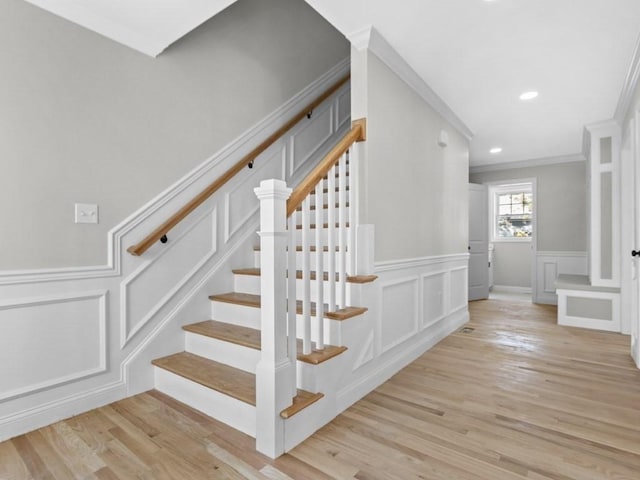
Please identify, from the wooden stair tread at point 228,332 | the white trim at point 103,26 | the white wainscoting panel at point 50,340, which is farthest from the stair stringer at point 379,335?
the white trim at point 103,26

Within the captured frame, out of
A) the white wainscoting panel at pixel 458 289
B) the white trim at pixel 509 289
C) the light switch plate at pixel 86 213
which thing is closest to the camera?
the light switch plate at pixel 86 213

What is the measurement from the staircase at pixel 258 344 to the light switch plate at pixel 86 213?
906 millimetres

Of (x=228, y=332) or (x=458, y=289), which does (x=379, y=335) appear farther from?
(x=458, y=289)

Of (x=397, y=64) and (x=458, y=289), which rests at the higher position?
(x=397, y=64)

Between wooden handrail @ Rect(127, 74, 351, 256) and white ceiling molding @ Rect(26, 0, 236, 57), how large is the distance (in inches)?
36.2

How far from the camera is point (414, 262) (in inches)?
112

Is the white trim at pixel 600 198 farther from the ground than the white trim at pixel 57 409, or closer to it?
farther from the ground

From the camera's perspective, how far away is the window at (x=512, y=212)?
7047 millimetres

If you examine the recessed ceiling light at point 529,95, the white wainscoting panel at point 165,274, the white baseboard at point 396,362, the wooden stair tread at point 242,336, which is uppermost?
the recessed ceiling light at point 529,95

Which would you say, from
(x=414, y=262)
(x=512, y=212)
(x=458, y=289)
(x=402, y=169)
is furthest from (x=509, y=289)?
(x=402, y=169)

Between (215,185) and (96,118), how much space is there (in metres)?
0.79

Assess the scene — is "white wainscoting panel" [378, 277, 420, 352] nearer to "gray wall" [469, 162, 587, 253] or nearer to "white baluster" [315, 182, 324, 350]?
"white baluster" [315, 182, 324, 350]

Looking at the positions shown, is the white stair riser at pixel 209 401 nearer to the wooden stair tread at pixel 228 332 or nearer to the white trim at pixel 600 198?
the wooden stair tread at pixel 228 332

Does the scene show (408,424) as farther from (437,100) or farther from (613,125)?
(613,125)
